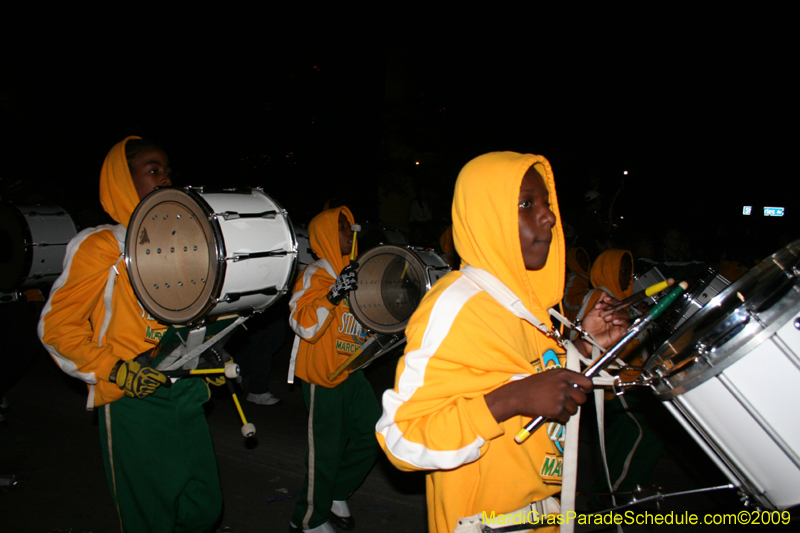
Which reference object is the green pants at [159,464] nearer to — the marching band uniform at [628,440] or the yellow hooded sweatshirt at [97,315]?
the yellow hooded sweatshirt at [97,315]

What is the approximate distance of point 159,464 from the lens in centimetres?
271

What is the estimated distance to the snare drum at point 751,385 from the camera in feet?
4.83

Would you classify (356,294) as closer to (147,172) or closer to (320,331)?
(320,331)

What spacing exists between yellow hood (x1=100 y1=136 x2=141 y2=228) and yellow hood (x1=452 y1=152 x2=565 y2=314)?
6.59 feet

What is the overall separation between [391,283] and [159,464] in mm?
2038

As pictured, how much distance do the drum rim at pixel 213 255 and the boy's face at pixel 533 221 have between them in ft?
4.59

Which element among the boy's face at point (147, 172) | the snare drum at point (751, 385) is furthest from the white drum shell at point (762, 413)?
the boy's face at point (147, 172)

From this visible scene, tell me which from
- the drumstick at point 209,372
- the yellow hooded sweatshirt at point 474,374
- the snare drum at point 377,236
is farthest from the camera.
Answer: the snare drum at point 377,236

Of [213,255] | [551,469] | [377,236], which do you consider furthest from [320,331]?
[377,236]

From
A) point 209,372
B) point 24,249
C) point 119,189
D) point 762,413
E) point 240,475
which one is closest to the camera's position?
point 762,413

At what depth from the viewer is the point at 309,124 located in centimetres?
1202

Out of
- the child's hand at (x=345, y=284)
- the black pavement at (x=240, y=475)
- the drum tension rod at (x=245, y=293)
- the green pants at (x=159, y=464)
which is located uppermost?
the drum tension rod at (x=245, y=293)

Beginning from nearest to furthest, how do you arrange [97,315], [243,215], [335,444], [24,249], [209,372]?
[209,372]
[243,215]
[97,315]
[335,444]
[24,249]

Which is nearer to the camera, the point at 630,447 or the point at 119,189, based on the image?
the point at 119,189
